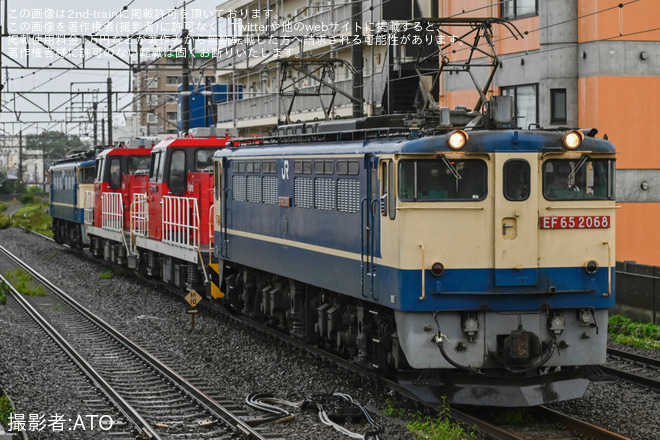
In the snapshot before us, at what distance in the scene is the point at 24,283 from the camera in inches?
1044

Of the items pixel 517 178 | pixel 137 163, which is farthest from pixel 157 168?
pixel 517 178

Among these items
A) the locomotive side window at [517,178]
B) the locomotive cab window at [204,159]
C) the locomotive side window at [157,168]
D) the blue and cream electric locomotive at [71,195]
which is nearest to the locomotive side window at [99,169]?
the blue and cream electric locomotive at [71,195]

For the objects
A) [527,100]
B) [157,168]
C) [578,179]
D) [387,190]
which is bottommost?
[387,190]

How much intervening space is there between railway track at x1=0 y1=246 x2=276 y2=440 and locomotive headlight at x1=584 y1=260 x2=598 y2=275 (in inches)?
156

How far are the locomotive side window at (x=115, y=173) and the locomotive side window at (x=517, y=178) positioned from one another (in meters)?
20.4

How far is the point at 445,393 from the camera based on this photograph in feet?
37.4

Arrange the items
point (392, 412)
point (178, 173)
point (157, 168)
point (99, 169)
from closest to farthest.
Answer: point (392, 412) → point (178, 173) → point (157, 168) → point (99, 169)

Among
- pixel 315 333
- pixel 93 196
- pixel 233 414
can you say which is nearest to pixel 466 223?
pixel 233 414

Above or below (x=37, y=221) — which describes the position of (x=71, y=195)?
above

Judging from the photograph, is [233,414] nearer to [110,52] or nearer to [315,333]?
[315,333]

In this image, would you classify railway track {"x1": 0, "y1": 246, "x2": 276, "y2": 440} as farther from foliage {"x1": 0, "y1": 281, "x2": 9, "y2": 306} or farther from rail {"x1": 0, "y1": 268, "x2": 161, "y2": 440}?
foliage {"x1": 0, "y1": 281, "x2": 9, "y2": 306}

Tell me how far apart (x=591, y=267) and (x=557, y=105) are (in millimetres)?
15265

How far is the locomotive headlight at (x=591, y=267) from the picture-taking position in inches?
449

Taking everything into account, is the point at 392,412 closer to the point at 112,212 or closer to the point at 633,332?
the point at 633,332
